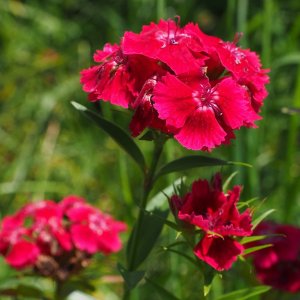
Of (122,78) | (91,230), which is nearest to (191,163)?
(122,78)

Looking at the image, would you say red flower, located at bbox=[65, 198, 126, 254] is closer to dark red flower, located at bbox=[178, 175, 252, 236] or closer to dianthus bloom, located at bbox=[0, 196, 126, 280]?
dianthus bloom, located at bbox=[0, 196, 126, 280]

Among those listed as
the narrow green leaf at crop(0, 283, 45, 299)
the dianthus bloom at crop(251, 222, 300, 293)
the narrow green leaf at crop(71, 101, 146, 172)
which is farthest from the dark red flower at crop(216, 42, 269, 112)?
the narrow green leaf at crop(0, 283, 45, 299)

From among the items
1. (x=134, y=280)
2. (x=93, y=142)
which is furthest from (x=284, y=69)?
(x=134, y=280)

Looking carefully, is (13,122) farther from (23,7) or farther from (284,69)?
(284,69)

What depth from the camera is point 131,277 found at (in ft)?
3.70

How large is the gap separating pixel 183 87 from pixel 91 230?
57cm

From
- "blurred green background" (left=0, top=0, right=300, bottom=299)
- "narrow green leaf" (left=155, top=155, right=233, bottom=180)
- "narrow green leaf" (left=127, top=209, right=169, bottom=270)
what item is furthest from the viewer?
"blurred green background" (left=0, top=0, right=300, bottom=299)

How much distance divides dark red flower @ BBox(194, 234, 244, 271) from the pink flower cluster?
0.17 meters

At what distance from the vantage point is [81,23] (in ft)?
10.3

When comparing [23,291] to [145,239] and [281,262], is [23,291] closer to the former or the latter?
[145,239]

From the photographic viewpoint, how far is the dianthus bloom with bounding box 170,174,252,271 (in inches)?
40.5

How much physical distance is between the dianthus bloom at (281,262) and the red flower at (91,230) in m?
0.32

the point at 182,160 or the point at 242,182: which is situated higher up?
the point at 242,182

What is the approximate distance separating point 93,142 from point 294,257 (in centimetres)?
133
